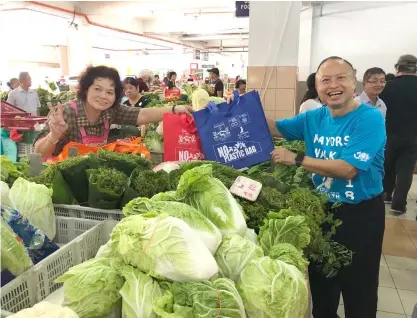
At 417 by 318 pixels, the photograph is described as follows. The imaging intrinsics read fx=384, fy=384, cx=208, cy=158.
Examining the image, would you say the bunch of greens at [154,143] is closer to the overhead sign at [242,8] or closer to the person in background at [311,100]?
the person in background at [311,100]

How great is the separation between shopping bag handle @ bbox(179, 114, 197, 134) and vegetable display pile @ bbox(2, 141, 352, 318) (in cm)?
82

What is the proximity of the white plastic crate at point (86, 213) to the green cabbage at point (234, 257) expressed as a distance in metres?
0.66

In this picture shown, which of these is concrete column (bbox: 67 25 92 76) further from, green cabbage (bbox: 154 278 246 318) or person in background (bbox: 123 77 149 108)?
green cabbage (bbox: 154 278 246 318)

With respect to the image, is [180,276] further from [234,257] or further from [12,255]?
[12,255]

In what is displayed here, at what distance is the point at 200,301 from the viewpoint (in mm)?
1065

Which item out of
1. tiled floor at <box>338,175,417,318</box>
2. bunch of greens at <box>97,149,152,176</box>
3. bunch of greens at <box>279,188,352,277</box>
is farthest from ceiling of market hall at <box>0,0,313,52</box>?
bunch of greens at <box>97,149,152,176</box>

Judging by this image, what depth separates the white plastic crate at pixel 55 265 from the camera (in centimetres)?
123

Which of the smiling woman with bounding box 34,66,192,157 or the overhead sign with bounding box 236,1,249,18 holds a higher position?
the overhead sign with bounding box 236,1,249,18

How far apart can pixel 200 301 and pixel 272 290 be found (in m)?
0.24

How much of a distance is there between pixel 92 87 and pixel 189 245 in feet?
6.89

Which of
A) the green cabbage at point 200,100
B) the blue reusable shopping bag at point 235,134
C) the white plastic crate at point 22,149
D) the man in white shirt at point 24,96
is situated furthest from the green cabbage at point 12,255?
the man in white shirt at point 24,96

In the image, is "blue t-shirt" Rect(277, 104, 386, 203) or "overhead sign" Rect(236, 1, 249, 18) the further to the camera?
"overhead sign" Rect(236, 1, 249, 18)

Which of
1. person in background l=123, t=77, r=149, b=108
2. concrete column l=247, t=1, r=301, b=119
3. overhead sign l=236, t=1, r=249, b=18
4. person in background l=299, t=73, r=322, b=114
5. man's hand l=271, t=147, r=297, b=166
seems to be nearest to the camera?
man's hand l=271, t=147, r=297, b=166

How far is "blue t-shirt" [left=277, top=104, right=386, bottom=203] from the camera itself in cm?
216
